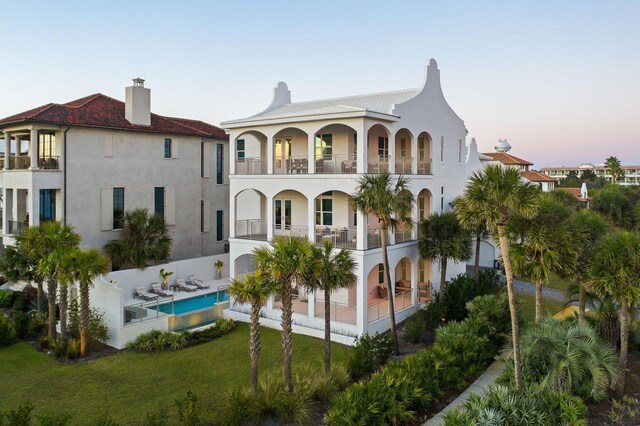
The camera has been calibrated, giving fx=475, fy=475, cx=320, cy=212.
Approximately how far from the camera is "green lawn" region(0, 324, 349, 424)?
14.5 m

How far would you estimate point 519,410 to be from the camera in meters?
11.5

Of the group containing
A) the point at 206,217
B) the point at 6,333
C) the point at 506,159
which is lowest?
the point at 6,333

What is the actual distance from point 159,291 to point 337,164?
11.8m

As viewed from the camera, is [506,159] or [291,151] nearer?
[291,151]

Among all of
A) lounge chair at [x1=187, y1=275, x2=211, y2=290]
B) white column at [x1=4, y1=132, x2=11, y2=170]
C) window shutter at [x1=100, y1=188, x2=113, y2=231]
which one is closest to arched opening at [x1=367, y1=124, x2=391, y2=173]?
lounge chair at [x1=187, y1=275, x2=211, y2=290]

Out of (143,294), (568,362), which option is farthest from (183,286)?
(568,362)

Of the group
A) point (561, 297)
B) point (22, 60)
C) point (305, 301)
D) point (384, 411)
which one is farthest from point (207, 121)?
point (384, 411)

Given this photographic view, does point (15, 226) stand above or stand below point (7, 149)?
below

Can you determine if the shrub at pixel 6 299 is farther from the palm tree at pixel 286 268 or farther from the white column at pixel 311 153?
the palm tree at pixel 286 268

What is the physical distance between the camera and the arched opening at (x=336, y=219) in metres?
22.4

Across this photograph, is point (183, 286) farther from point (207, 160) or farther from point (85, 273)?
point (207, 160)

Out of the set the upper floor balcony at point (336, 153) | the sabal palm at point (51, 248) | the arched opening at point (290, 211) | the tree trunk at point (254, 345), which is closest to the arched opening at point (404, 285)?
the upper floor balcony at point (336, 153)

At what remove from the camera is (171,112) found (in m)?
39.9

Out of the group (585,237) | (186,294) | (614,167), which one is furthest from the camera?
(614,167)
